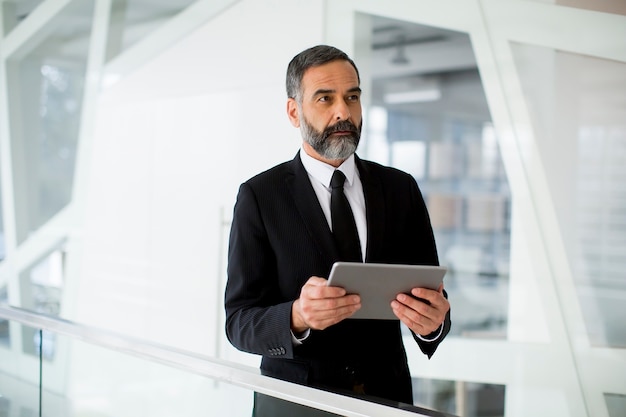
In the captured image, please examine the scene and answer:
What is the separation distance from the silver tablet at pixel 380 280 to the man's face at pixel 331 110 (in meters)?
0.43

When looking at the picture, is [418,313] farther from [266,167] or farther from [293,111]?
[266,167]

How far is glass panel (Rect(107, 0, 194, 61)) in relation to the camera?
5219mm

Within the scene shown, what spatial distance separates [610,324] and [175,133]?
3024mm

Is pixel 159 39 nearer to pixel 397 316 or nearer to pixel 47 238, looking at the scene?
pixel 47 238

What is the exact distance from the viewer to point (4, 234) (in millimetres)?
6715

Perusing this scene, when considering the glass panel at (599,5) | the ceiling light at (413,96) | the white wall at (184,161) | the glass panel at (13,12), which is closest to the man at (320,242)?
the glass panel at (599,5)

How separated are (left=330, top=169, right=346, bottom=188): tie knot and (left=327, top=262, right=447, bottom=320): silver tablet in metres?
0.39

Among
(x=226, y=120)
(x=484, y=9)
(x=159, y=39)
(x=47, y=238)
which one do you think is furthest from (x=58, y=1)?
(x=484, y=9)

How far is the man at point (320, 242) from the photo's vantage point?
1836mm

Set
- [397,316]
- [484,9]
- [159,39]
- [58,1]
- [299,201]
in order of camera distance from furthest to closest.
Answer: [58,1]
[159,39]
[484,9]
[299,201]
[397,316]

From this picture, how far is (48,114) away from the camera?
6.41 m

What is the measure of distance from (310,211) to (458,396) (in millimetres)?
2811

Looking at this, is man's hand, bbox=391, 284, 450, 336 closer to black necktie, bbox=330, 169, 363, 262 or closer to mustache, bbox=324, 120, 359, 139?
black necktie, bbox=330, 169, 363, 262

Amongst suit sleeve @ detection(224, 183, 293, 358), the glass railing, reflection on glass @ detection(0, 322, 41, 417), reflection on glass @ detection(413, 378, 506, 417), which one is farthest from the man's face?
reflection on glass @ detection(413, 378, 506, 417)
